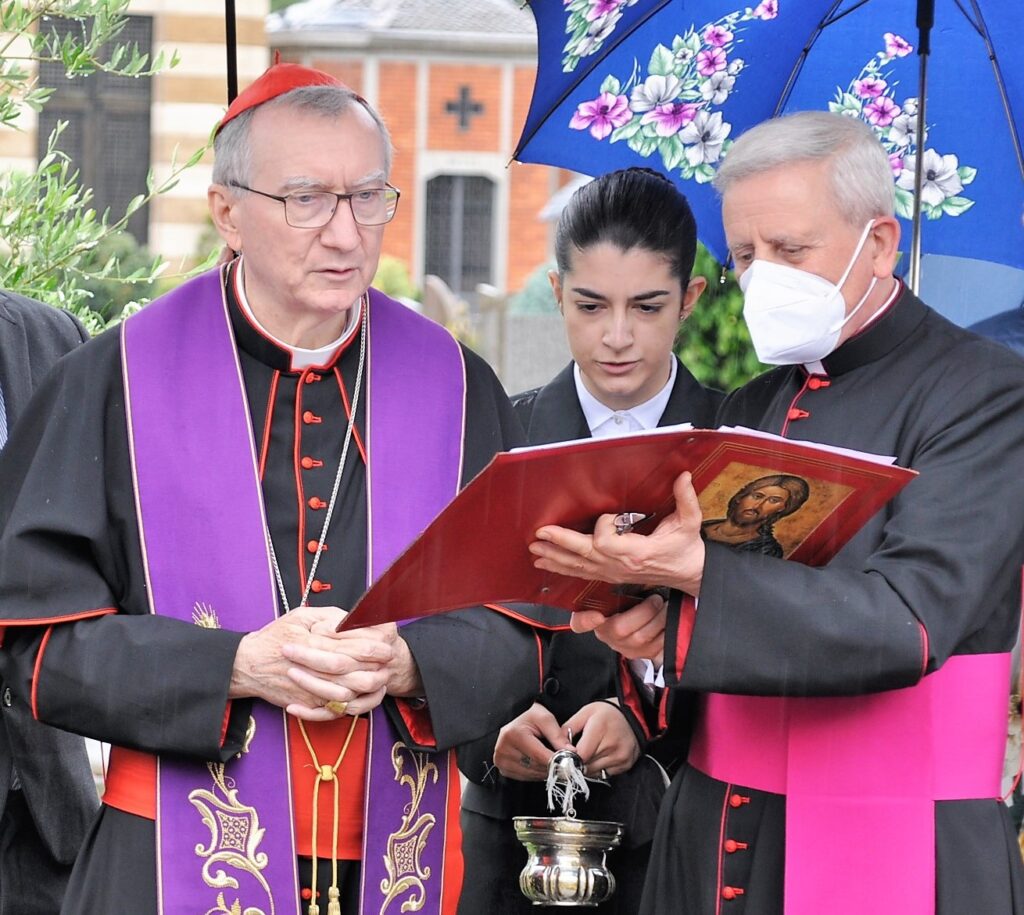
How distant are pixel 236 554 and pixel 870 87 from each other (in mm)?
1951

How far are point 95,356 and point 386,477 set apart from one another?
1.91ft

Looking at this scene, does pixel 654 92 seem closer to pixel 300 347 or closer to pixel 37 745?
pixel 300 347

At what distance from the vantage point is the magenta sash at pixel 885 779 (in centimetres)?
302

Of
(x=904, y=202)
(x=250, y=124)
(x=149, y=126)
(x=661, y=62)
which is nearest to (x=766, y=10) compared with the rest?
(x=661, y=62)

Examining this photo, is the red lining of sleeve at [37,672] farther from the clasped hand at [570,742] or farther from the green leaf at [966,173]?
the green leaf at [966,173]

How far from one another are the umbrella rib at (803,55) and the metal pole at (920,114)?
6.9 inches

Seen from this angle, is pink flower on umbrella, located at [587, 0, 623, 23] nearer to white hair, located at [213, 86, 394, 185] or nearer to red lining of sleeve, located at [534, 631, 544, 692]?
white hair, located at [213, 86, 394, 185]

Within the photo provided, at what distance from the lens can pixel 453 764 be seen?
3314 mm

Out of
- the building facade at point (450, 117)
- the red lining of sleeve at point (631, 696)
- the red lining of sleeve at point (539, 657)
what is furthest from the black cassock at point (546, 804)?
the building facade at point (450, 117)

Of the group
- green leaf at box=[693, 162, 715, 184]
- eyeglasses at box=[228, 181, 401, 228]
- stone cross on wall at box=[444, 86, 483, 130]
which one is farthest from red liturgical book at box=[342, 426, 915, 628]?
stone cross on wall at box=[444, 86, 483, 130]

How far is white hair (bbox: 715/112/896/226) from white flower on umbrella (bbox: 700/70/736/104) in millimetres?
879

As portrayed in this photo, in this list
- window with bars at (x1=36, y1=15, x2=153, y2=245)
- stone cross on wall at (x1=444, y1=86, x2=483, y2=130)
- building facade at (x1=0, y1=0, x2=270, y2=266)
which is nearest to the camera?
building facade at (x1=0, y1=0, x2=270, y2=266)

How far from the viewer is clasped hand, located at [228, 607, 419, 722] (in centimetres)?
296

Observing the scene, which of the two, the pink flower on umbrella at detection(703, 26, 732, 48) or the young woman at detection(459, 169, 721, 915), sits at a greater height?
the pink flower on umbrella at detection(703, 26, 732, 48)
